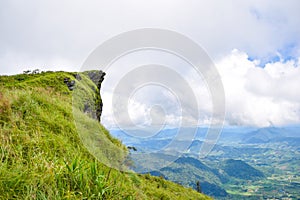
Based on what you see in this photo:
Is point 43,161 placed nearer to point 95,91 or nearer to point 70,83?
point 70,83

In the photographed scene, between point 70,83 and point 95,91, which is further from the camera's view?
point 95,91

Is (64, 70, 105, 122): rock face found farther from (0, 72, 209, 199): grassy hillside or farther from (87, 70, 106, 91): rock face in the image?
(0, 72, 209, 199): grassy hillside

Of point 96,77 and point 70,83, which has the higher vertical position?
point 96,77


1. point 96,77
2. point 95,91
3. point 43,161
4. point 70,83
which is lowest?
point 43,161

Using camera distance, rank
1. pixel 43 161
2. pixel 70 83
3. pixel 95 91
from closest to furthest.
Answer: pixel 43 161
pixel 70 83
pixel 95 91

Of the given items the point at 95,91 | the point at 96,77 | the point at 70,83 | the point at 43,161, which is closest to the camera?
the point at 43,161

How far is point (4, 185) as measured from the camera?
12.0ft

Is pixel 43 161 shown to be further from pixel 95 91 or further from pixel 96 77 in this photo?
pixel 96 77

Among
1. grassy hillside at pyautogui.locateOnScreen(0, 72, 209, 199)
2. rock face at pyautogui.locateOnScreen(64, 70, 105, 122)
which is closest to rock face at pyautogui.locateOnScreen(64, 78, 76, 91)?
rock face at pyautogui.locateOnScreen(64, 70, 105, 122)

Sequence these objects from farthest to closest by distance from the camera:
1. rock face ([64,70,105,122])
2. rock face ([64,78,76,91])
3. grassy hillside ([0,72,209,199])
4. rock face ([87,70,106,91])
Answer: rock face ([87,70,106,91]) < rock face ([64,78,76,91]) < rock face ([64,70,105,122]) < grassy hillside ([0,72,209,199])

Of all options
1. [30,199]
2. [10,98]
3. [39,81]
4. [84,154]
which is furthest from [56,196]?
[39,81]

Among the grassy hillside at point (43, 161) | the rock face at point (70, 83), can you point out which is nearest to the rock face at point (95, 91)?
the rock face at point (70, 83)

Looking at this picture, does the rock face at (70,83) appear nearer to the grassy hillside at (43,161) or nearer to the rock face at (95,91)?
the rock face at (95,91)

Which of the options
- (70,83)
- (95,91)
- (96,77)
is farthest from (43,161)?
(96,77)
